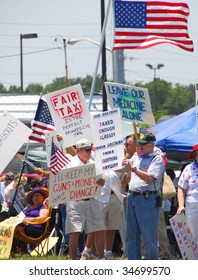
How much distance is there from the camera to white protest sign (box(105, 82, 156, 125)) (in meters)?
13.5

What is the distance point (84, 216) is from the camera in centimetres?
1230

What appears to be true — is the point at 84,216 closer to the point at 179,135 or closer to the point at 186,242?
the point at 186,242

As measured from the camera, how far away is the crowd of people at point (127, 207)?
11.4m

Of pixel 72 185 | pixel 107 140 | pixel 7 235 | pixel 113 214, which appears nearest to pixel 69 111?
pixel 107 140

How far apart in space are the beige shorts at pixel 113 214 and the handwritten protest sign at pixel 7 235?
4.43ft

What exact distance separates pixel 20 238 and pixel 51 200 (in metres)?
1.66

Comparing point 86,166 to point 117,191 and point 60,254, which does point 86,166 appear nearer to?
point 117,191

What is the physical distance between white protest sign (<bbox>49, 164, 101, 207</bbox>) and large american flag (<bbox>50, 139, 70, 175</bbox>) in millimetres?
211

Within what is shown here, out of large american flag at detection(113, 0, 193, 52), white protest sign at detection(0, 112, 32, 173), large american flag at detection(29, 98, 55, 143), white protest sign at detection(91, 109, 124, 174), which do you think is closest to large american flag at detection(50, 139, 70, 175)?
white protest sign at detection(91, 109, 124, 174)

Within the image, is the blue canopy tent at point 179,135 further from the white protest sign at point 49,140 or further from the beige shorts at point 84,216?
the beige shorts at point 84,216

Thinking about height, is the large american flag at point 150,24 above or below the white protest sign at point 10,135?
above

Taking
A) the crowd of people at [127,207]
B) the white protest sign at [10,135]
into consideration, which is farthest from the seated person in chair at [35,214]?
the white protest sign at [10,135]

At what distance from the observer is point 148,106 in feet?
44.2
